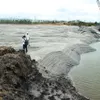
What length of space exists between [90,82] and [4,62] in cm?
920

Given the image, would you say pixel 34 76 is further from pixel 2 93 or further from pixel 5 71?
pixel 2 93

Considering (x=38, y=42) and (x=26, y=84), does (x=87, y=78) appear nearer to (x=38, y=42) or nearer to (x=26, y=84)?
(x=26, y=84)

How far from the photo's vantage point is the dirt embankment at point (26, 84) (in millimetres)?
16344

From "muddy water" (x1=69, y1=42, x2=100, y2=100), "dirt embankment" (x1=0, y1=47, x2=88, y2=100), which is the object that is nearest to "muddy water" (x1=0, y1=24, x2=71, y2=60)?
"muddy water" (x1=69, y1=42, x2=100, y2=100)

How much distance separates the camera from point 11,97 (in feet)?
47.3

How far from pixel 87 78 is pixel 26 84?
910 cm

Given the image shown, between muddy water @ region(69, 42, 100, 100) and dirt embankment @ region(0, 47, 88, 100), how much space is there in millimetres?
1596

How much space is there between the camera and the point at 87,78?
26.5 m

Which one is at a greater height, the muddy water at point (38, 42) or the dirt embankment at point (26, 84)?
the dirt embankment at point (26, 84)

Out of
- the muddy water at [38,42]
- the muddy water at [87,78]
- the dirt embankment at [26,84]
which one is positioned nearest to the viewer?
the dirt embankment at [26,84]

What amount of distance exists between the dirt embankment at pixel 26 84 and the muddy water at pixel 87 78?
5.24 ft

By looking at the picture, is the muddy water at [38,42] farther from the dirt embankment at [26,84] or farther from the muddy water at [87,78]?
the dirt embankment at [26,84]

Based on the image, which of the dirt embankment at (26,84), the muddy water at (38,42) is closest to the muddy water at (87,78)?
the dirt embankment at (26,84)

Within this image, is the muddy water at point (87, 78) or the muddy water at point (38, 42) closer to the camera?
the muddy water at point (87, 78)
